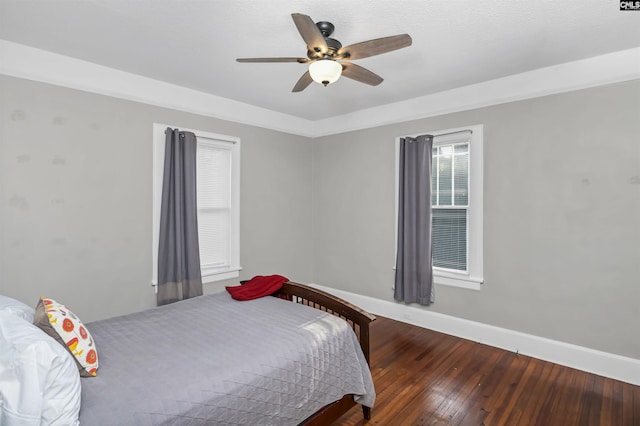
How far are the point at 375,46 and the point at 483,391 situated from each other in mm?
2657

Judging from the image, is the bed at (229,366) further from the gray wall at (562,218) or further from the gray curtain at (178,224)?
the gray wall at (562,218)

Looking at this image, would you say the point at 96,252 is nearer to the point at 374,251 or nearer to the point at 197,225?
the point at 197,225

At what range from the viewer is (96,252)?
3.02 meters

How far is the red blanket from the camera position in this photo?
8.84ft

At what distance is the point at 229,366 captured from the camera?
1.60 metres

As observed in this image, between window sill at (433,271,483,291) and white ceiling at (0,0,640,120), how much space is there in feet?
6.87

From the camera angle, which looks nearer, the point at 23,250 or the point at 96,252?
the point at 23,250

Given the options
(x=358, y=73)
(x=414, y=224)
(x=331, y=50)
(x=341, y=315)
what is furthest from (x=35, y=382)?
(x=414, y=224)

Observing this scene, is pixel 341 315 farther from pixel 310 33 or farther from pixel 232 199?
pixel 232 199

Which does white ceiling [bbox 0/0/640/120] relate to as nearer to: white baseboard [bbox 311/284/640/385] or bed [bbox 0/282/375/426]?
bed [bbox 0/282/375/426]

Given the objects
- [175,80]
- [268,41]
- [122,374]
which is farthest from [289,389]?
[175,80]

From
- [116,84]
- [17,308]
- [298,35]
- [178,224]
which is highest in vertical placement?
[298,35]

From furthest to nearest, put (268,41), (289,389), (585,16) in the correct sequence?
(268,41) → (585,16) → (289,389)

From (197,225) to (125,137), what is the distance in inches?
44.8
